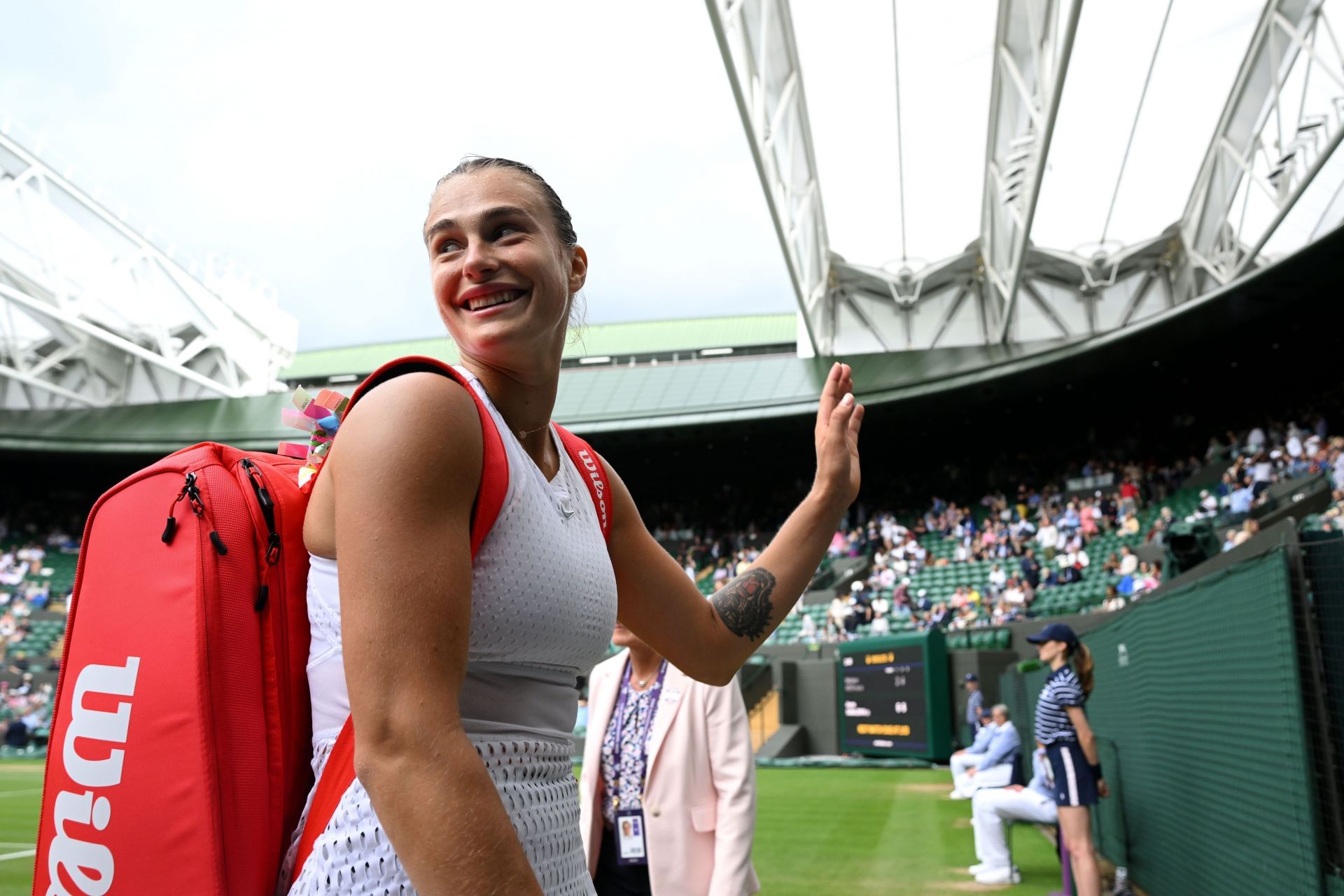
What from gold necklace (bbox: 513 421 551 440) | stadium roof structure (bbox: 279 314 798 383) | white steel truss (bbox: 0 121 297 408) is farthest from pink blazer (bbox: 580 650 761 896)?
stadium roof structure (bbox: 279 314 798 383)

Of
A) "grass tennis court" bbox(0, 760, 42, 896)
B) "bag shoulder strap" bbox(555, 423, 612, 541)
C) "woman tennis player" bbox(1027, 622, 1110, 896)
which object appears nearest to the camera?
"bag shoulder strap" bbox(555, 423, 612, 541)

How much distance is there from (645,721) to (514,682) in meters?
3.03

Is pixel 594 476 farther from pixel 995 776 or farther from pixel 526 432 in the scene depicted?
pixel 995 776

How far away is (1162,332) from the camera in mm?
23234

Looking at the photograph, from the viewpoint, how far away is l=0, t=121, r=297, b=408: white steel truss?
26500 mm

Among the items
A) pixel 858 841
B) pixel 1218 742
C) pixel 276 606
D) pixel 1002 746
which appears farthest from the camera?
pixel 858 841

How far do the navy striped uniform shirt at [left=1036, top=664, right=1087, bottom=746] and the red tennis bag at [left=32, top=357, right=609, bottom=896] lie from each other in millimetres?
6001

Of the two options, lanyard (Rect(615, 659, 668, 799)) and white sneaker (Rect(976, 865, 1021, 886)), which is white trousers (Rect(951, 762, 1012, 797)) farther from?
lanyard (Rect(615, 659, 668, 799))

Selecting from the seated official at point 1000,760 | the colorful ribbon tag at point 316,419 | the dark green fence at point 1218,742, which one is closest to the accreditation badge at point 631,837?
the dark green fence at point 1218,742

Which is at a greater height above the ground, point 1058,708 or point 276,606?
point 276,606

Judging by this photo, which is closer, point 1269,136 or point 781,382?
point 1269,136

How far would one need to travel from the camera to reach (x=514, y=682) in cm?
127

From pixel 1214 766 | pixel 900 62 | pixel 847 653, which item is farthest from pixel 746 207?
pixel 1214 766

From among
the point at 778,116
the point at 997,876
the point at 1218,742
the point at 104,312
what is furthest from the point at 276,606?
the point at 104,312
